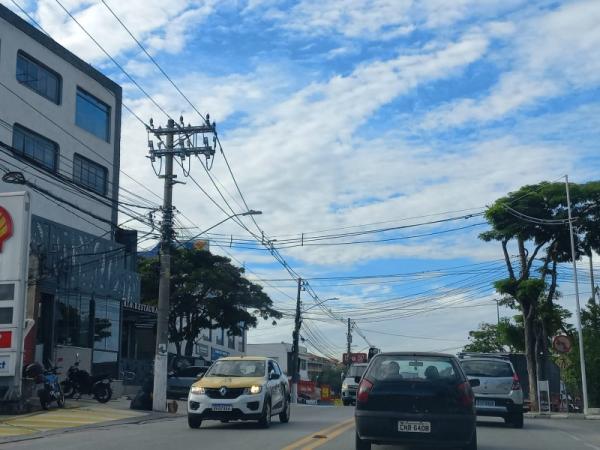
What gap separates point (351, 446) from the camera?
12727mm

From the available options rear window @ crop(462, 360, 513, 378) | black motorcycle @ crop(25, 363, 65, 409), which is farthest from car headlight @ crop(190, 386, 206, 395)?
rear window @ crop(462, 360, 513, 378)

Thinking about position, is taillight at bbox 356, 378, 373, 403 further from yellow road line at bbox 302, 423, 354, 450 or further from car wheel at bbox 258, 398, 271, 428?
car wheel at bbox 258, 398, 271, 428

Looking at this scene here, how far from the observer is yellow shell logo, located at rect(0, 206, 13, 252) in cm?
1964

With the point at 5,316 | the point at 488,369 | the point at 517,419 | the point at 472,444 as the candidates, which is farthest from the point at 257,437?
the point at 5,316

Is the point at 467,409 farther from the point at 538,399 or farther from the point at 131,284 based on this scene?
the point at 131,284

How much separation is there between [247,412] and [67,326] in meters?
15.5

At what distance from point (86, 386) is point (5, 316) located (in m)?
5.58

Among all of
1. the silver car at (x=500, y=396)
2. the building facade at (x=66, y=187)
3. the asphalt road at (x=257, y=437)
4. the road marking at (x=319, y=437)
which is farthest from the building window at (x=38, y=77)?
the silver car at (x=500, y=396)

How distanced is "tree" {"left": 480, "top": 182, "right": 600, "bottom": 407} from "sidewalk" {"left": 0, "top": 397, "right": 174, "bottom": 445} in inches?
641

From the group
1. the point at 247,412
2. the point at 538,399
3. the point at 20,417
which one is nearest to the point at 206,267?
the point at 538,399

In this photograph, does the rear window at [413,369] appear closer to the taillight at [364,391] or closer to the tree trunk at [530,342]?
the taillight at [364,391]

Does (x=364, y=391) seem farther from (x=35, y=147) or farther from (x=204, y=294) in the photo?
(x=204, y=294)

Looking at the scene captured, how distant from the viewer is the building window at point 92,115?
124 ft

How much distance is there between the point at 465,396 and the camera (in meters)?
10.6
